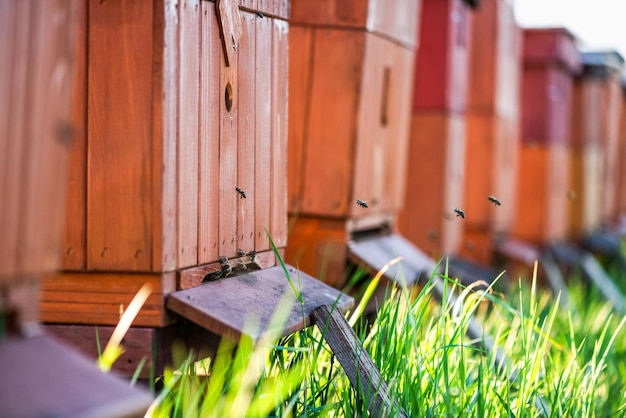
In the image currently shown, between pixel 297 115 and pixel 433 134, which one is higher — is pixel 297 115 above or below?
above

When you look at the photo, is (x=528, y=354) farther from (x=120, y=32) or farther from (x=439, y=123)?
(x=439, y=123)

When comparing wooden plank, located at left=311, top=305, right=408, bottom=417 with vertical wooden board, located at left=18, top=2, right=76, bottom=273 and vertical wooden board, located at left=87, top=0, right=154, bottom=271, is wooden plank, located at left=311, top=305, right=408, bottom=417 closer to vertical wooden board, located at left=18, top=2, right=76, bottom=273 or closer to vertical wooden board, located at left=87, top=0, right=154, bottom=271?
vertical wooden board, located at left=87, top=0, right=154, bottom=271

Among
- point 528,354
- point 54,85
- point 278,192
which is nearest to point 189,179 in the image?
point 278,192

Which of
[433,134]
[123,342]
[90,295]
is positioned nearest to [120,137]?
[90,295]

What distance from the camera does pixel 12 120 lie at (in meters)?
1.97

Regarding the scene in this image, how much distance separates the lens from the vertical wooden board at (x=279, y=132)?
144 inches

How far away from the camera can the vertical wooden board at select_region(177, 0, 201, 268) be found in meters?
2.97

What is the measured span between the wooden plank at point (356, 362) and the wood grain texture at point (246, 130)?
36cm

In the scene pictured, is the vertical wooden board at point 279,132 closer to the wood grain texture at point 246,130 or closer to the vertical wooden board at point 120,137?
the wood grain texture at point 246,130

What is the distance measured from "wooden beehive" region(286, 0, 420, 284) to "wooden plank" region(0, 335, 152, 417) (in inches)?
103

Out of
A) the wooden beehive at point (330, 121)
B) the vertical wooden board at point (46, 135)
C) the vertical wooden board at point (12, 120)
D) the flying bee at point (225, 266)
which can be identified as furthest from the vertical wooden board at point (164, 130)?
the wooden beehive at point (330, 121)

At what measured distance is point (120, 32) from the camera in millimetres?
2906

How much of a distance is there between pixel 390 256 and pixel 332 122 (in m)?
0.73

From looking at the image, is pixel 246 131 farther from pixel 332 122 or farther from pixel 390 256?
pixel 390 256
